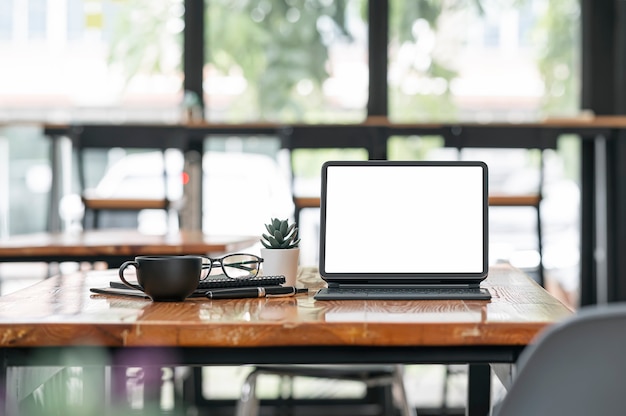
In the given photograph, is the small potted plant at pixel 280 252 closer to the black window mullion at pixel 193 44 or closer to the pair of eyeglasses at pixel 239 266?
the pair of eyeglasses at pixel 239 266

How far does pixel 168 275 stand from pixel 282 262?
0.98ft

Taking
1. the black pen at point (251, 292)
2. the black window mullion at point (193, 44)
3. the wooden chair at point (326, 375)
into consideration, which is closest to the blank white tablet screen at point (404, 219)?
the black pen at point (251, 292)

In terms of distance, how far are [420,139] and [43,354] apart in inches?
152

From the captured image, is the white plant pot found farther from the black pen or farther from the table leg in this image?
the table leg

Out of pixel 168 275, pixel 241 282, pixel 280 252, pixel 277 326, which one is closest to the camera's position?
pixel 277 326

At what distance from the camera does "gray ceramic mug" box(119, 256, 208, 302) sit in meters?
1.42

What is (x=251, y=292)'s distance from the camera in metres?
1.51

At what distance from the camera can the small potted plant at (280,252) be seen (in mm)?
1682

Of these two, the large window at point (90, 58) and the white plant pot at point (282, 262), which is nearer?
the white plant pot at point (282, 262)

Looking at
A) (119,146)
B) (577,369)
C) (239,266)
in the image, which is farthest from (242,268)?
(119,146)

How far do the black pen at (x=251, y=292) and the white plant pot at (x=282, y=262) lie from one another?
13 centimetres

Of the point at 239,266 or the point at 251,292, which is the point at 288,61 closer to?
the point at 239,266

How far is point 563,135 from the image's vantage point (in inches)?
193

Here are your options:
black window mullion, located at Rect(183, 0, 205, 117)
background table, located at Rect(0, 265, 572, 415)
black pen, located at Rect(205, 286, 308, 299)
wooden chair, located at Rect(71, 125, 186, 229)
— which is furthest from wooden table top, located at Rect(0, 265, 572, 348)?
A: black window mullion, located at Rect(183, 0, 205, 117)
